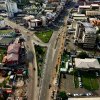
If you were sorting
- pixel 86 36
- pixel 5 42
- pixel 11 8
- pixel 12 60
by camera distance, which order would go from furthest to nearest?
pixel 11 8
pixel 5 42
pixel 86 36
pixel 12 60

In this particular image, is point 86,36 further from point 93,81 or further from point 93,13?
point 93,13

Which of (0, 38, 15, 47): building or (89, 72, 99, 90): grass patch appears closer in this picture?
(89, 72, 99, 90): grass patch

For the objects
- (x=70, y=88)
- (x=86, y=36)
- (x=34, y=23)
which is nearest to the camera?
(x=70, y=88)

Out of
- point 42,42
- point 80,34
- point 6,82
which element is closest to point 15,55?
point 6,82

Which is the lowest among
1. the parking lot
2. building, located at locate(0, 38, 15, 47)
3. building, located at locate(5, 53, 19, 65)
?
the parking lot

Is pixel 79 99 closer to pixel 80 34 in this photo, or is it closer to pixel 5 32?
pixel 80 34

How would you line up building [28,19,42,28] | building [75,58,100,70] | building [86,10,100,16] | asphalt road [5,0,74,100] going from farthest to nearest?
building [86,10,100,16] → building [28,19,42,28] → building [75,58,100,70] → asphalt road [5,0,74,100]

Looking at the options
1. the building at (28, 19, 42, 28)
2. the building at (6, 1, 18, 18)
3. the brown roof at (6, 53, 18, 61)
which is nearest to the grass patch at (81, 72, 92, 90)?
the brown roof at (6, 53, 18, 61)

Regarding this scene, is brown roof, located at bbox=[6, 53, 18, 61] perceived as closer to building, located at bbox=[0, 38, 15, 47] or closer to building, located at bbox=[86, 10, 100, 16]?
building, located at bbox=[0, 38, 15, 47]

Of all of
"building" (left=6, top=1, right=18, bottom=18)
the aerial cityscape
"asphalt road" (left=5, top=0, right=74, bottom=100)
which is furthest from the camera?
"building" (left=6, top=1, right=18, bottom=18)

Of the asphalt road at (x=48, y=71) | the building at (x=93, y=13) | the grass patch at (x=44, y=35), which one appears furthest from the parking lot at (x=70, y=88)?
the building at (x=93, y=13)

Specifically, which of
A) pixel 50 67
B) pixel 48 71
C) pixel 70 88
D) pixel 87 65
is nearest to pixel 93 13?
pixel 87 65
